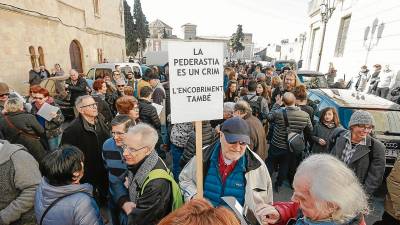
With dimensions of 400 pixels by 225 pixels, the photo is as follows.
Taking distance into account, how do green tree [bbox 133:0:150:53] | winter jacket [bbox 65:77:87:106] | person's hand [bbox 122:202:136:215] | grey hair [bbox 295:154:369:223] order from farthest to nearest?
green tree [bbox 133:0:150:53]
winter jacket [bbox 65:77:87:106]
person's hand [bbox 122:202:136:215]
grey hair [bbox 295:154:369:223]

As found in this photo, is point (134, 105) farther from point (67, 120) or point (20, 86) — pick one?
point (20, 86)

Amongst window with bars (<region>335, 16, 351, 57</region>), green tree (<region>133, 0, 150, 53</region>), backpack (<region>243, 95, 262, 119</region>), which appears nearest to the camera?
backpack (<region>243, 95, 262, 119</region>)

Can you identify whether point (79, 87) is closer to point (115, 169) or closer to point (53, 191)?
point (115, 169)

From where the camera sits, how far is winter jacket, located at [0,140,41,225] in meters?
2.19

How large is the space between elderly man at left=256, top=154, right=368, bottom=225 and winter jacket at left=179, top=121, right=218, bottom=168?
6.40 feet

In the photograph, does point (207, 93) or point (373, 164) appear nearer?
point (207, 93)

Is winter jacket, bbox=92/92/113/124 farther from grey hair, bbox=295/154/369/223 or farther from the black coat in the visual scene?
grey hair, bbox=295/154/369/223

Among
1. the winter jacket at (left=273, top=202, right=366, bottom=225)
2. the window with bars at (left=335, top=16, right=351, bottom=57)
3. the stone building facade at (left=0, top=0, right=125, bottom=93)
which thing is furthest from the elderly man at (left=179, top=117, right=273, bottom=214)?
the window with bars at (left=335, top=16, right=351, bottom=57)

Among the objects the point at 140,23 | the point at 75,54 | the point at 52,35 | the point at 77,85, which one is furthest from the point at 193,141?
the point at 140,23

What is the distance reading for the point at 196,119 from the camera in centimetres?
237

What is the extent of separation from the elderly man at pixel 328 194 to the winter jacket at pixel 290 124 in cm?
280

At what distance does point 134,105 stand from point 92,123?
62 cm

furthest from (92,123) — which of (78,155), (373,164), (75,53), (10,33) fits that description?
(75,53)

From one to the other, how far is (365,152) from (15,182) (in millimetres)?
3663
